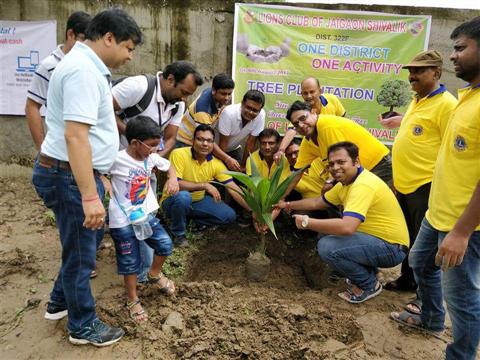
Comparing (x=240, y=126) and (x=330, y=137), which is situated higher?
(x=330, y=137)

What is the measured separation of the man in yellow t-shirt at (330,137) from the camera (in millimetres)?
3275

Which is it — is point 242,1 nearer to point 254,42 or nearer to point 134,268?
point 254,42

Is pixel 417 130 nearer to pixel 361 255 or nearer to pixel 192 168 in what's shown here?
pixel 361 255

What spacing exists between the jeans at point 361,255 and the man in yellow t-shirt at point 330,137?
0.88m

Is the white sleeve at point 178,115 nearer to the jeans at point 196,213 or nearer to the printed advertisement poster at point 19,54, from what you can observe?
the jeans at point 196,213

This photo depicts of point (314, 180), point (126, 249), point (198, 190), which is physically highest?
point (126, 249)

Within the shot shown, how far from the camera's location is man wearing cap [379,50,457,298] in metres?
2.60

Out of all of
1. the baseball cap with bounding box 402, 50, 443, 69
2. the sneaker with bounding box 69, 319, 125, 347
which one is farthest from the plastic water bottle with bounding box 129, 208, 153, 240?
the baseball cap with bounding box 402, 50, 443, 69

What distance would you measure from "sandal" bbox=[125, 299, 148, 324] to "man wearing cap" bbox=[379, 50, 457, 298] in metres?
1.86

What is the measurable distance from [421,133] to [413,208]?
0.58 m

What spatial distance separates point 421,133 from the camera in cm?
269

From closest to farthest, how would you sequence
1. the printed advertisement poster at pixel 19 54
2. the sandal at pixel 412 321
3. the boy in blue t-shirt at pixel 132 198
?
the boy in blue t-shirt at pixel 132 198 → the sandal at pixel 412 321 → the printed advertisement poster at pixel 19 54

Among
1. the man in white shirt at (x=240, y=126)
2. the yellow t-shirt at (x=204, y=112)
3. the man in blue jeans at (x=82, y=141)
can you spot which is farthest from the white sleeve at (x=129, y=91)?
the man in white shirt at (x=240, y=126)

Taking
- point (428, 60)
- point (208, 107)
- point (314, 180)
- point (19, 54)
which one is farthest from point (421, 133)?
point (19, 54)
